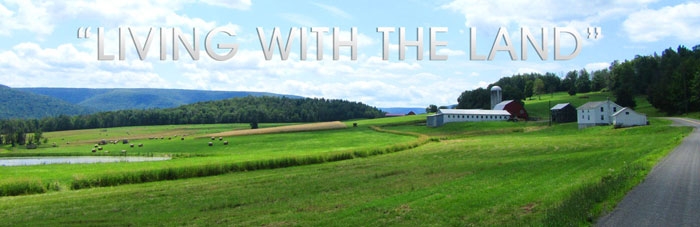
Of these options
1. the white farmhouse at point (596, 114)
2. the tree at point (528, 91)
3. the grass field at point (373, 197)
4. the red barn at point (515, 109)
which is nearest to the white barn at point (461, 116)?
the red barn at point (515, 109)

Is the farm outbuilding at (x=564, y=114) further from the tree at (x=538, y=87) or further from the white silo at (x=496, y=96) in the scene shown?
the tree at (x=538, y=87)

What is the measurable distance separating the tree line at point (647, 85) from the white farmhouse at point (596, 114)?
1942 centimetres

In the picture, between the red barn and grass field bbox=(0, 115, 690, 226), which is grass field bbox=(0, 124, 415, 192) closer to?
grass field bbox=(0, 115, 690, 226)

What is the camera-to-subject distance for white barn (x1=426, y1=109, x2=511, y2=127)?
115312mm

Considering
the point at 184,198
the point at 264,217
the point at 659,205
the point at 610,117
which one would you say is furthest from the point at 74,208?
the point at 610,117

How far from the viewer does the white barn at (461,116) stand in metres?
115

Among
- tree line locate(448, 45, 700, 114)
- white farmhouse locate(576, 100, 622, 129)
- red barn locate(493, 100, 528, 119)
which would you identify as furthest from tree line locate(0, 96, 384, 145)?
white farmhouse locate(576, 100, 622, 129)

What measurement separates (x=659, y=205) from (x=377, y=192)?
12.0 m

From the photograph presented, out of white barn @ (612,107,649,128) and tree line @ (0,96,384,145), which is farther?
tree line @ (0,96,384,145)

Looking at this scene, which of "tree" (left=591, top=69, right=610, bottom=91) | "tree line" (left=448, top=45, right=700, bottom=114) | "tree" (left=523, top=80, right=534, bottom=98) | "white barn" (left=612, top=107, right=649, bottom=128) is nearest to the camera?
"white barn" (left=612, top=107, right=649, bottom=128)

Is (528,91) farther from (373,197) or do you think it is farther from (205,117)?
(373,197)

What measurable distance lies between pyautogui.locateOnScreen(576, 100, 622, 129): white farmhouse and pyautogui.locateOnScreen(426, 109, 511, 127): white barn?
102 feet

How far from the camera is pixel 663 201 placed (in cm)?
1741

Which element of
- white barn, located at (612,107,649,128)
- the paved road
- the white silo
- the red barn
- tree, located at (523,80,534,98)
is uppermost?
tree, located at (523,80,534,98)
